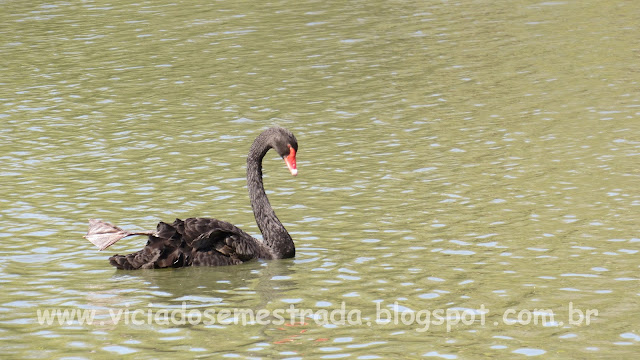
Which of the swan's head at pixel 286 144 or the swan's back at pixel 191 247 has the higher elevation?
the swan's head at pixel 286 144

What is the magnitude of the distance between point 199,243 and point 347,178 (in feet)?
14.0

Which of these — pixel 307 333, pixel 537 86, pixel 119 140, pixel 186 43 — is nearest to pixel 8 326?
pixel 307 333

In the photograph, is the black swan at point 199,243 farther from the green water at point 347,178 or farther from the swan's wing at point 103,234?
the green water at point 347,178

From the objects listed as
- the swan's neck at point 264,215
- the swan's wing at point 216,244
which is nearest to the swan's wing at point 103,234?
the swan's wing at point 216,244

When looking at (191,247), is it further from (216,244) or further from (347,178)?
(347,178)

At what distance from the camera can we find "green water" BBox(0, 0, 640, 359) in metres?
10.6

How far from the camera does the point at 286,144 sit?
1330 centimetres

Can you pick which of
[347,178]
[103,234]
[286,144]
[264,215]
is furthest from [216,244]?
[347,178]

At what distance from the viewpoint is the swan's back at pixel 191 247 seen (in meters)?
12.5

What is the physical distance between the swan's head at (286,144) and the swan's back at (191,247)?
41.4 inches

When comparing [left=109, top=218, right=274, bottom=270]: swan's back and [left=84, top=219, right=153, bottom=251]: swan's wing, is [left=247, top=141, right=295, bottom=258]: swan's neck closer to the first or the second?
[left=109, top=218, right=274, bottom=270]: swan's back

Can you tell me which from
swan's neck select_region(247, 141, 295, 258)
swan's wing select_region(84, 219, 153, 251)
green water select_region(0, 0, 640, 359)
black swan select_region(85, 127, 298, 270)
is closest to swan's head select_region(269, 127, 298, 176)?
black swan select_region(85, 127, 298, 270)

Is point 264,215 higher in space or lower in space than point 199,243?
higher

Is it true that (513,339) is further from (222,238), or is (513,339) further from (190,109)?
(190,109)
